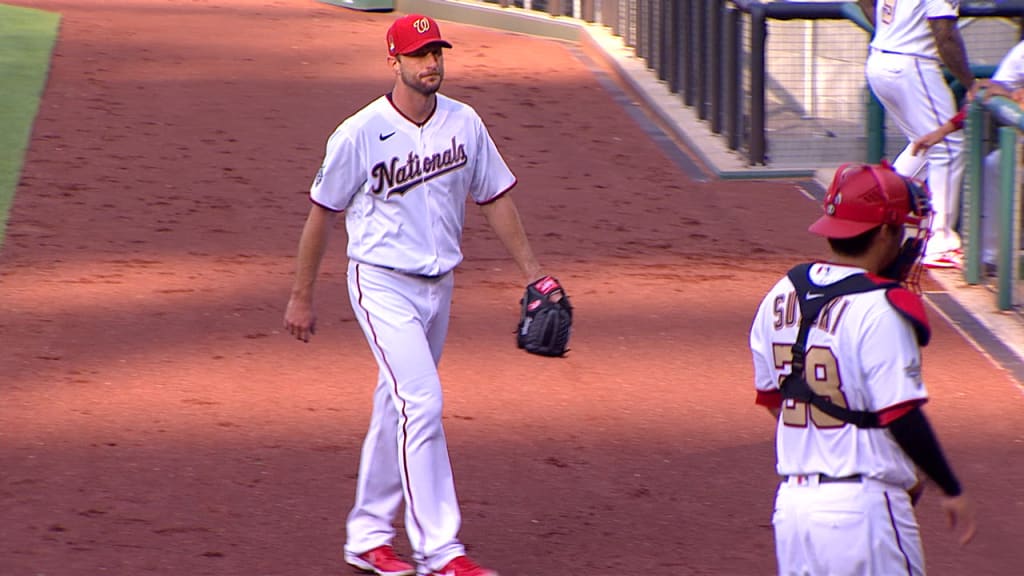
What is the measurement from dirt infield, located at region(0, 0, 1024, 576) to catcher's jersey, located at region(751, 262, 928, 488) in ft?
5.98

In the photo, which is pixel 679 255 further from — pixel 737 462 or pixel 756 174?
pixel 737 462

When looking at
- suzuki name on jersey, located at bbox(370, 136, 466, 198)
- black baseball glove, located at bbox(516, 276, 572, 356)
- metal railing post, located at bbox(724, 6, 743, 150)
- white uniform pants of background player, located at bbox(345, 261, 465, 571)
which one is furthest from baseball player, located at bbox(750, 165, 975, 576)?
metal railing post, located at bbox(724, 6, 743, 150)

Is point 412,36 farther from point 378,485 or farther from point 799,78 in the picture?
point 799,78

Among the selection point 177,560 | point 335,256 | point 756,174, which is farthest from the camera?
point 756,174

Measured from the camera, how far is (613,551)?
5.55 metres

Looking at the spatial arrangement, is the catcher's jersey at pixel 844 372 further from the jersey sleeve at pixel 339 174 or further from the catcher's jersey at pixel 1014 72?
the catcher's jersey at pixel 1014 72

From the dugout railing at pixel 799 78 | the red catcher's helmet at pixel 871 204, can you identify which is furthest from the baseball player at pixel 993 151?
the red catcher's helmet at pixel 871 204

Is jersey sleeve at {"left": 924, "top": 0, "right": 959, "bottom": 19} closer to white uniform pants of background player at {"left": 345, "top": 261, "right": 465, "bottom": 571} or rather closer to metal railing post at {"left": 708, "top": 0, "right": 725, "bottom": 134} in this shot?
metal railing post at {"left": 708, "top": 0, "right": 725, "bottom": 134}

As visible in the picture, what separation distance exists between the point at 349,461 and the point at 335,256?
346 cm

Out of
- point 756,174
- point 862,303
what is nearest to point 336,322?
point 756,174

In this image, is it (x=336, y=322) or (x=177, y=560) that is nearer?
(x=177, y=560)

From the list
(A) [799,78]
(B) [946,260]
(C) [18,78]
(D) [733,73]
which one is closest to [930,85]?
(B) [946,260]

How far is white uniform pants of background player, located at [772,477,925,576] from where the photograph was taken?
11.6 ft

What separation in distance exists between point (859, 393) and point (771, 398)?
30 cm
